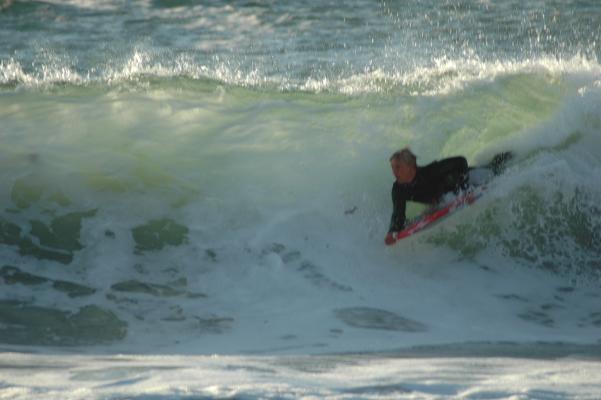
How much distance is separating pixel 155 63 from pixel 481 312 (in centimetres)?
730

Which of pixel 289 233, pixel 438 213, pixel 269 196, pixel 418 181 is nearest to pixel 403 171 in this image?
pixel 418 181

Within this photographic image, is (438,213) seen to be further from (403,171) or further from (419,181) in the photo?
(403,171)

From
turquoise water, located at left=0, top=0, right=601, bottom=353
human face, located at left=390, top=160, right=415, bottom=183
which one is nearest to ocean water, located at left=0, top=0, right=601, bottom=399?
turquoise water, located at left=0, top=0, right=601, bottom=353

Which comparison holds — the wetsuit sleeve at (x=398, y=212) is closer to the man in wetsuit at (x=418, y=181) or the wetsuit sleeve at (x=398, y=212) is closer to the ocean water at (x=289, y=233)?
the man in wetsuit at (x=418, y=181)

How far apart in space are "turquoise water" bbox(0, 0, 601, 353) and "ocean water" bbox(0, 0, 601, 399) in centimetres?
2

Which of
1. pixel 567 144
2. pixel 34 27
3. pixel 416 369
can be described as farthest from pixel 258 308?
pixel 34 27

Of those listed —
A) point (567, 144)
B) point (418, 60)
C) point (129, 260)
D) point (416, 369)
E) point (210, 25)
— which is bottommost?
point (416, 369)

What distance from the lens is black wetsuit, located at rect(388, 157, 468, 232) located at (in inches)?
327

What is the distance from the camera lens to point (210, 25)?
16.7 metres

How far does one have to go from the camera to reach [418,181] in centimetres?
841

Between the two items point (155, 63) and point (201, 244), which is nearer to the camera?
point (201, 244)

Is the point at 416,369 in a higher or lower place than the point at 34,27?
lower

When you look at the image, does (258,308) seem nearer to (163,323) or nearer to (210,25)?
(163,323)

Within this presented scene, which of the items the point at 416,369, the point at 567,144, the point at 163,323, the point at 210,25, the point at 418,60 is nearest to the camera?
the point at 416,369
